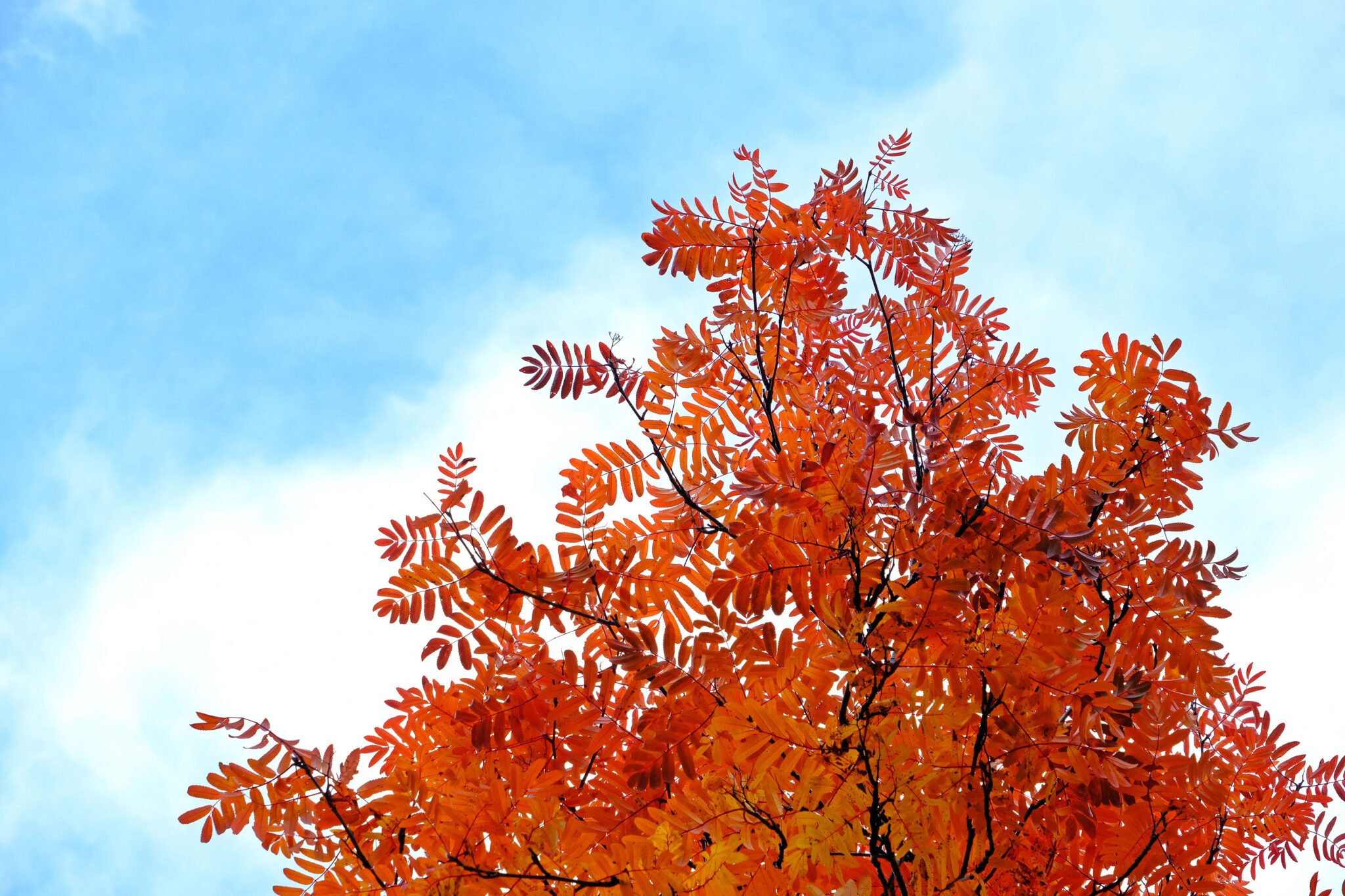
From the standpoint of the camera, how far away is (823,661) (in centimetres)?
218

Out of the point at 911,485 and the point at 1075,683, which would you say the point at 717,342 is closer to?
the point at 911,485

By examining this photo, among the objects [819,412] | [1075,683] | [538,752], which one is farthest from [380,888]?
[819,412]

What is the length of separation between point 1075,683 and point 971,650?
8.6 inches

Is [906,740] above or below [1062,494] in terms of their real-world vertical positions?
below

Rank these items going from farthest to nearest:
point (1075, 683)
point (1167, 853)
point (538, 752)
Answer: point (538, 752) < point (1167, 853) < point (1075, 683)

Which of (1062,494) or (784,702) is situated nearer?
(784,702)

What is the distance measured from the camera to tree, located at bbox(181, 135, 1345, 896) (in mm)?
2090

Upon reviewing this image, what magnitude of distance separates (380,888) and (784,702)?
3.20 ft

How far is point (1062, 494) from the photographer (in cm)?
247

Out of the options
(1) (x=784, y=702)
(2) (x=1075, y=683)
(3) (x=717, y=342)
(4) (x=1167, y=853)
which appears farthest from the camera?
(3) (x=717, y=342)

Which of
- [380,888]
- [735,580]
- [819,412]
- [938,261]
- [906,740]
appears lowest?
[380,888]

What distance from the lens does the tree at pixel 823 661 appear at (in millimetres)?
2090

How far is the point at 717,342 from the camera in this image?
9.79ft

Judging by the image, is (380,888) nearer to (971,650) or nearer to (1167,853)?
(971,650)
